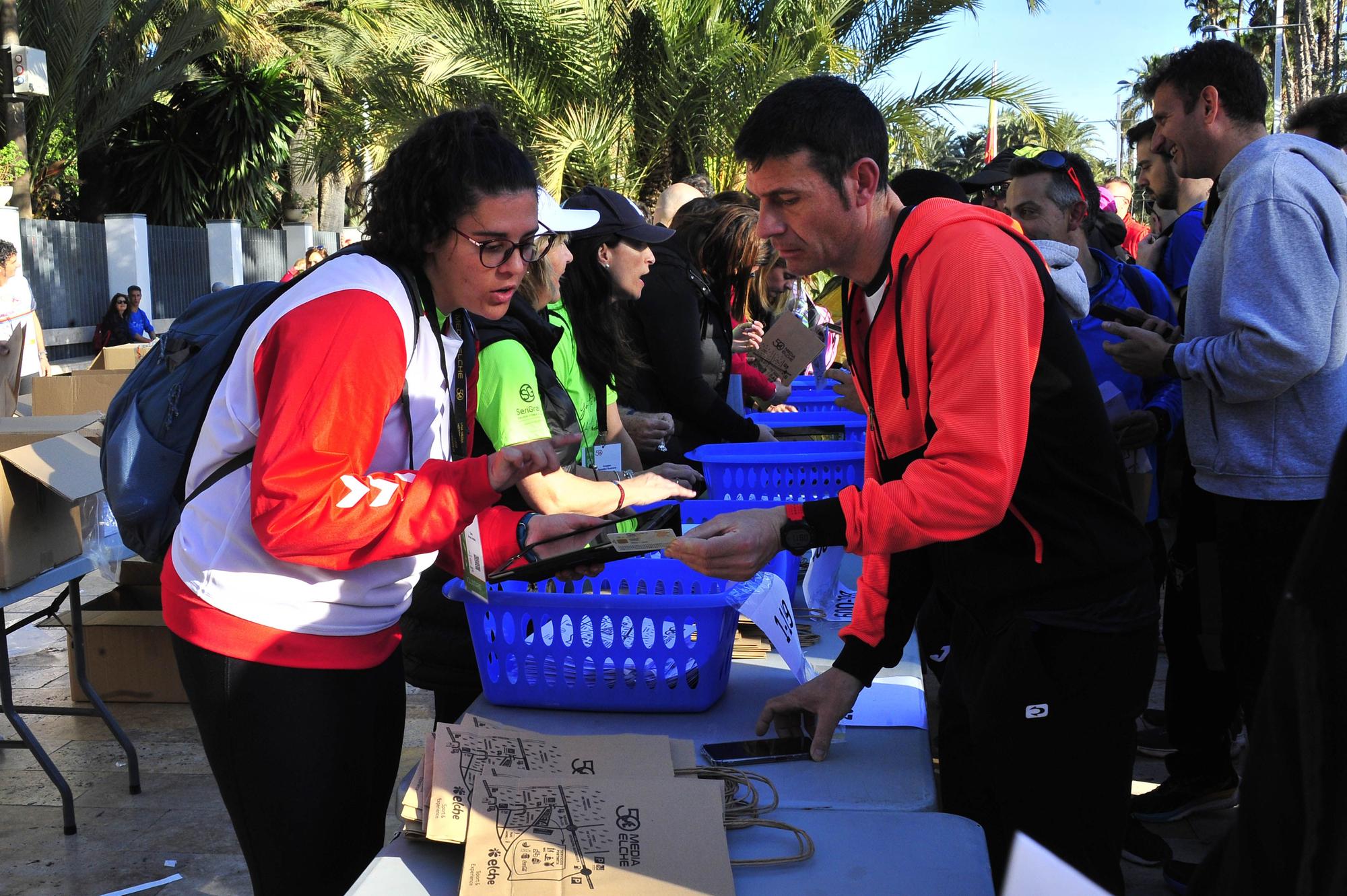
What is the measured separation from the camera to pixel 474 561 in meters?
1.85

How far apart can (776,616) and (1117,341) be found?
1.93 metres

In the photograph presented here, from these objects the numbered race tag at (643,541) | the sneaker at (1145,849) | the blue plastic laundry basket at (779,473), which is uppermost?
the numbered race tag at (643,541)

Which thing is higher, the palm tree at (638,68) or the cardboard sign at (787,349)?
the palm tree at (638,68)

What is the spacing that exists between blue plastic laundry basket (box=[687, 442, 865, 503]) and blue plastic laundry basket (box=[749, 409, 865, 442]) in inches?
39.1

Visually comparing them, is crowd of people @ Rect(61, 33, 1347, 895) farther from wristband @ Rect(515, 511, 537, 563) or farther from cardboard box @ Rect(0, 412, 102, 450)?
cardboard box @ Rect(0, 412, 102, 450)

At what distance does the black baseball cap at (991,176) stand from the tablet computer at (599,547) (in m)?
3.09

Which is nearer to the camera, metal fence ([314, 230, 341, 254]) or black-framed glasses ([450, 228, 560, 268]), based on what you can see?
black-framed glasses ([450, 228, 560, 268])

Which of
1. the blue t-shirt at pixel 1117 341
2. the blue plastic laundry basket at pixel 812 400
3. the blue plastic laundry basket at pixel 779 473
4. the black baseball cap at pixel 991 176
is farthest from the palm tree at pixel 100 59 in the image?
the blue plastic laundry basket at pixel 779 473

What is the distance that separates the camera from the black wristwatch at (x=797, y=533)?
5.66 feet

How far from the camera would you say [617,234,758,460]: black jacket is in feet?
12.4

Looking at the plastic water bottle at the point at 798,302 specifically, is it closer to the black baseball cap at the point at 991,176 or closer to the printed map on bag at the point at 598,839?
the black baseball cap at the point at 991,176

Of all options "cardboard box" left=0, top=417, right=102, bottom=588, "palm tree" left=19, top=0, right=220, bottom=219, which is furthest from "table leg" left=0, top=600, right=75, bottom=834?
"palm tree" left=19, top=0, right=220, bottom=219

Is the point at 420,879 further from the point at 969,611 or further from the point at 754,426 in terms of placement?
the point at 754,426

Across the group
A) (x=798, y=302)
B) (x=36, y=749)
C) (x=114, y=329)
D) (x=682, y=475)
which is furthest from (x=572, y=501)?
(x=114, y=329)
